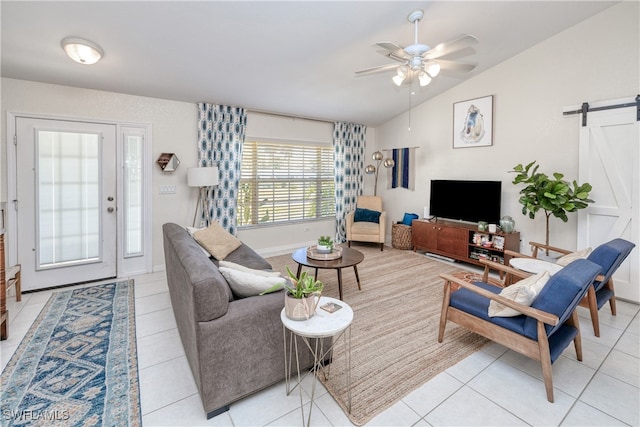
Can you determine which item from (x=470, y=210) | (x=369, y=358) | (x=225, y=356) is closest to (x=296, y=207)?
(x=470, y=210)

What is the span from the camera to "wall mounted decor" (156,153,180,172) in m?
4.28

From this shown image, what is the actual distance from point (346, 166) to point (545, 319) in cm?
483

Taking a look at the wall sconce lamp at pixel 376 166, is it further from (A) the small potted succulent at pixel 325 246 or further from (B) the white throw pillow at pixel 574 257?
(B) the white throw pillow at pixel 574 257

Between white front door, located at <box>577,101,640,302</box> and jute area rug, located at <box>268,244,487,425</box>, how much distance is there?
73.3 inches

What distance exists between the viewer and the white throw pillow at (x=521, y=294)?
203 centimetres

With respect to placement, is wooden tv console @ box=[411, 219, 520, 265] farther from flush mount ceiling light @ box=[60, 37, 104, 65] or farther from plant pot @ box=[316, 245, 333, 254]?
flush mount ceiling light @ box=[60, 37, 104, 65]

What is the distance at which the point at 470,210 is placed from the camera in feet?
15.9

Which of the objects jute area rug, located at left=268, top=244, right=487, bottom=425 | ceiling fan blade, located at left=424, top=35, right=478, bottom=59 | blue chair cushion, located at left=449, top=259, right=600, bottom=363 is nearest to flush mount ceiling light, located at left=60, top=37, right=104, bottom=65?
ceiling fan blade, located at left=424, top=35, right=478, bottom=59

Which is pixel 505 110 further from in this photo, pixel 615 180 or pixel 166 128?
pixel 166 128

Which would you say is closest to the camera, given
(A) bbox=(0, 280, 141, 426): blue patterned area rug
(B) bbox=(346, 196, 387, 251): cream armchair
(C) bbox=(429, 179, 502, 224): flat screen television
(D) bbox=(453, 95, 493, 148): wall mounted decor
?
(A) bbox=(0, 280, 141, 426): blue patterned area rug

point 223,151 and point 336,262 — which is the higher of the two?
point 223,151

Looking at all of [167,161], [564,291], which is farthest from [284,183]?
[564,291]

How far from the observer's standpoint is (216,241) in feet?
12.1

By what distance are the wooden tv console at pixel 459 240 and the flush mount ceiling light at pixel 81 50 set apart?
16.3 feet
